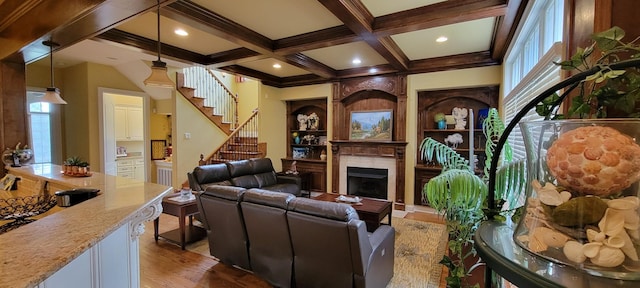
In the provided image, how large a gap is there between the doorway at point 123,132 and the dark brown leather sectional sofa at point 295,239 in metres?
4.28

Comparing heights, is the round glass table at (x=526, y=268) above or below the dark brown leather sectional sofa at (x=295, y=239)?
above

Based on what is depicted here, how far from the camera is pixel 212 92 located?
6.83m

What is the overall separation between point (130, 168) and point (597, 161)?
26.7ft

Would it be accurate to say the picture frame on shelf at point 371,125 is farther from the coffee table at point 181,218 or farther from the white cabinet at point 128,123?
the white cabinet at point 128,123

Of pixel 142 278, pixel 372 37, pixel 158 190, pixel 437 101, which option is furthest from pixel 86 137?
pixel 437 101

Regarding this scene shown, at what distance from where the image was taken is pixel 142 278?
8.89ft

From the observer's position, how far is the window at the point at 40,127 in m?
5.46

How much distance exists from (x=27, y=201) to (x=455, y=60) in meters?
5.49

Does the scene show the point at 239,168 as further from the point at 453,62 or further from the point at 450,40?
the point at 453,62

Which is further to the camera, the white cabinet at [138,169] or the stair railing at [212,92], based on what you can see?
the white cabinet at [138,169]

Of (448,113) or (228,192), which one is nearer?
(228,192)

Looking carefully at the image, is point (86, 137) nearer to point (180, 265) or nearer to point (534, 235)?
point (180, 265)

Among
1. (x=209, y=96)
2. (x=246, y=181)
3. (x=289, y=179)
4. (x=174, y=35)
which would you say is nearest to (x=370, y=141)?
(x=289, y=179)

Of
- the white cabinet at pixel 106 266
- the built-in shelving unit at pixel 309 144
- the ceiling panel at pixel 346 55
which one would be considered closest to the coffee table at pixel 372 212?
the ceiling panel at pixel 346 55
